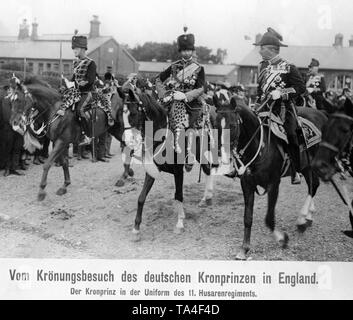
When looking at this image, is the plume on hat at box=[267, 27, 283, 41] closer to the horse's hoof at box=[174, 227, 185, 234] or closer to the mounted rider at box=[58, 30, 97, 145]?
the horse's hoof at box=[174, 227, 185, 234]

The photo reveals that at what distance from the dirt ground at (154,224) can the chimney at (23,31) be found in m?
2.60

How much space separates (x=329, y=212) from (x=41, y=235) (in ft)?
13.6

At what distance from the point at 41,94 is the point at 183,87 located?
2.90 meters

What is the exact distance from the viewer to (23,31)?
7.29 meters

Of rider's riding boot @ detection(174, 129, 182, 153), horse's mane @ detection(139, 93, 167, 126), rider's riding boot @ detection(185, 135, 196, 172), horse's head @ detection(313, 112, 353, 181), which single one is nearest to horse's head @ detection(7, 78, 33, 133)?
horse's mane @ detection(139, 93, 167, 126)

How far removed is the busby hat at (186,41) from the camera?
6289mm

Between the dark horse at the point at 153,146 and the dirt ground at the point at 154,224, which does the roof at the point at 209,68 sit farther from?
the dark horse at the point at 153,146

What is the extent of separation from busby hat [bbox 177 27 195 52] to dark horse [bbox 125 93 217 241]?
35.6 inches

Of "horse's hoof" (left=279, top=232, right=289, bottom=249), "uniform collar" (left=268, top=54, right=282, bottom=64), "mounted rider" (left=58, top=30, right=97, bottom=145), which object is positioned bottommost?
"horse's hoof" (left=279, top=232, right=289, bottom=249)

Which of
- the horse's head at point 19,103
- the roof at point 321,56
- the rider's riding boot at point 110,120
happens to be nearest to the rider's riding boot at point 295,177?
the roof at point 321,56

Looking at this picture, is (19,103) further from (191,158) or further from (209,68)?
(209,68)

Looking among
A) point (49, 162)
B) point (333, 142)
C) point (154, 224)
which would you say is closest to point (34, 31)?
point (49, 162)

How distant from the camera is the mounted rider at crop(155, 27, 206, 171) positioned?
634cm

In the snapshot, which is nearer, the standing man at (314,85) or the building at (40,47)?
the building at (40,47)
